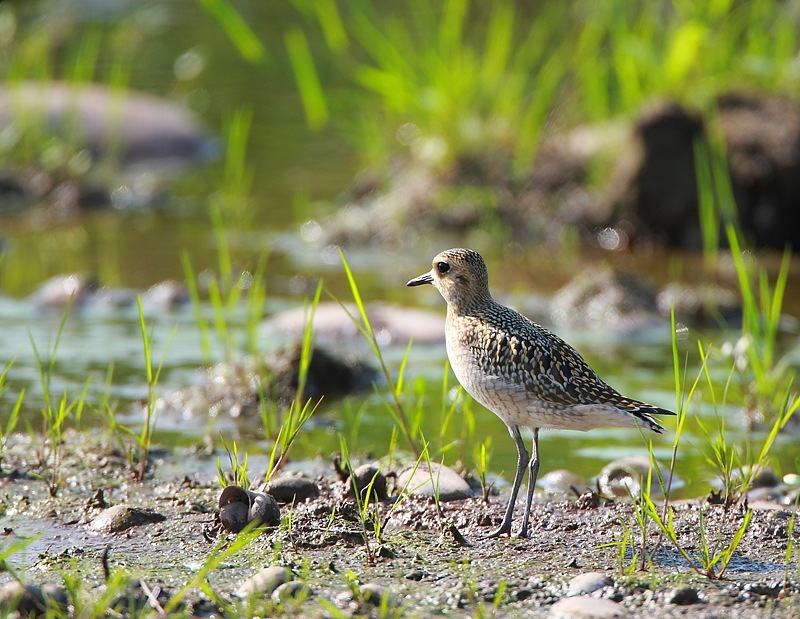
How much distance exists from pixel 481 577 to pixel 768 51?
345 inches

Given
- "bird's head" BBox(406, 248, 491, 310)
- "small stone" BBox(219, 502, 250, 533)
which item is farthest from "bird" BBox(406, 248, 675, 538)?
"small stone" BBox(219, 502, 250, 533)

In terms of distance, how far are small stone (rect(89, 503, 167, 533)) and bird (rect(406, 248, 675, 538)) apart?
1419 mm

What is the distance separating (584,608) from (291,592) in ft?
3.27

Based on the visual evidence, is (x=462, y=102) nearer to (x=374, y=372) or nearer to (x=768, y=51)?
Answer: (x=768, y=51)

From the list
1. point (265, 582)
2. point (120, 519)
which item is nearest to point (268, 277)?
point (120, 519)

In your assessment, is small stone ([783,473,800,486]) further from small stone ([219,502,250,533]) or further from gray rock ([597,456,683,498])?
small stone ([219,502,250,533])

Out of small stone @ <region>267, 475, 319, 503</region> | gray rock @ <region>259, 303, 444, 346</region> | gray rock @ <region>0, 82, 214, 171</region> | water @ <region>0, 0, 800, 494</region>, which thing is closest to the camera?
small stone @ <region>267, 475, 319, 503</region>

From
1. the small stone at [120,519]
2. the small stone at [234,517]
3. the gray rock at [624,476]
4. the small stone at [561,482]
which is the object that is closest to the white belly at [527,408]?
the small stone at [561,482]

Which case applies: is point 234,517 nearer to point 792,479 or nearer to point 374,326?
point 792,479

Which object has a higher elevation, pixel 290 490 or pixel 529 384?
pixel 529 384

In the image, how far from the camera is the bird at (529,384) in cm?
525

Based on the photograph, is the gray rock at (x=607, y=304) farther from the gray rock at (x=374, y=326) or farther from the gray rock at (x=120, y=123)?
the gray rock at (x=120, y=123)

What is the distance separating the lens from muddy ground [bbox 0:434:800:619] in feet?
14.5

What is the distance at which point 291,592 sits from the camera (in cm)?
441
